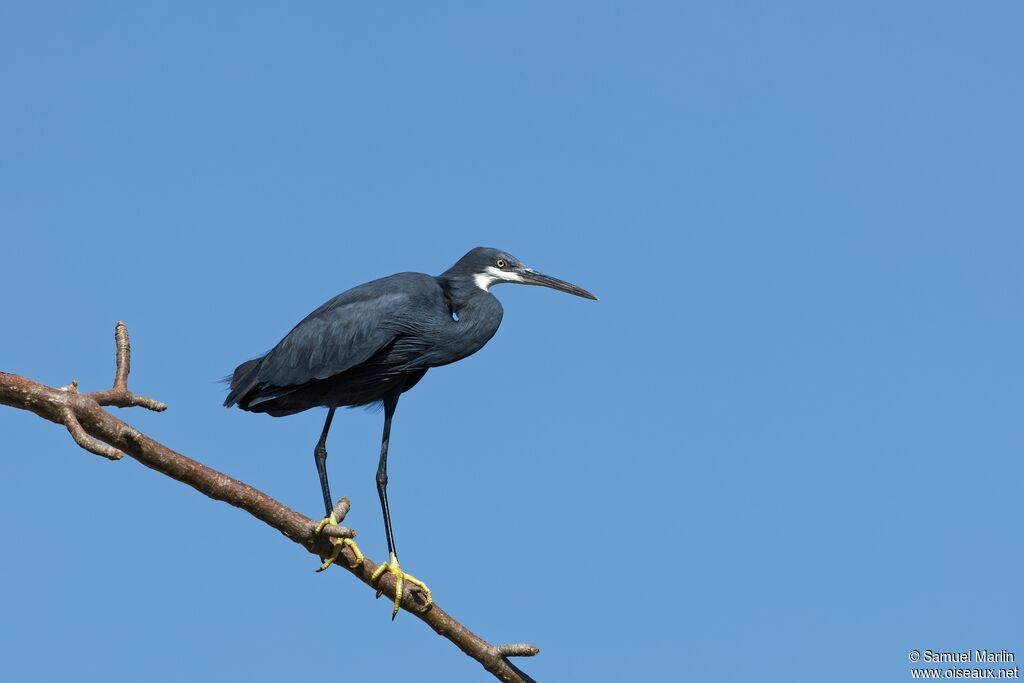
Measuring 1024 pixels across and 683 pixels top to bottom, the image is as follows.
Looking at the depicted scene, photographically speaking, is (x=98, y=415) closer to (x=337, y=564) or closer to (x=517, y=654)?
(x=337, y=564)

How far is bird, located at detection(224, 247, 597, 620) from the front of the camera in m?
8.08

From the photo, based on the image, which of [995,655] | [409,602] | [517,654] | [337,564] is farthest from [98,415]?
[995,655]

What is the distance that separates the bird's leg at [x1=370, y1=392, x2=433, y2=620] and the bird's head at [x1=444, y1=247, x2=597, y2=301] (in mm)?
1073

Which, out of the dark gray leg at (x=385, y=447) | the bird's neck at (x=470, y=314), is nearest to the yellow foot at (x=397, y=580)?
the dark gray leg at (x=385, y=447)

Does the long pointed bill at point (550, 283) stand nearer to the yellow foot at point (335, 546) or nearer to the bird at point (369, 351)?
the bird at point (369, 351)

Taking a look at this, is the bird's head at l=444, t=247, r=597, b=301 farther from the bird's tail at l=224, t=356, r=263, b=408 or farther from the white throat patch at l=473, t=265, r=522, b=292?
the bird's tail at l=224, t=356, r=263, b=408

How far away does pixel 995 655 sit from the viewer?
7.33 m

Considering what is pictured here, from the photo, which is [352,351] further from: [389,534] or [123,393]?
[123,393]

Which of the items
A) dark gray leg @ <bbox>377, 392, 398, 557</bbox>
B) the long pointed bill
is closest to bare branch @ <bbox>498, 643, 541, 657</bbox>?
dark gray leg @ <bbox>377, 392, 398, 557</bbox>

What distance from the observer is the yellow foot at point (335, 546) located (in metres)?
6.77

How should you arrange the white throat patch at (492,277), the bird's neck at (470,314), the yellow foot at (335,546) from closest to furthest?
the yellow foot at (335,546)
the bird's neck at (470,314)
the white throat patch at (492,277)

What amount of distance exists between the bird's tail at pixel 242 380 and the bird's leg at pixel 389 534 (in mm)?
886

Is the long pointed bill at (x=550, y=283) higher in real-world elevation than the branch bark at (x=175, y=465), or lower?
higher

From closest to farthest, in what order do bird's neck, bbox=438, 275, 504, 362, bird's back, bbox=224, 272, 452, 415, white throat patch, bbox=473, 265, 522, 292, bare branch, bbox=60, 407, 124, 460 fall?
bare branch, bbox=60, 407, 124, 460, bird's back, bbox=224, 272, 452, 415, bird's neck, bbox=438, 275, 504, 362, white throat patch, bbox=473, 265, 522, 292
